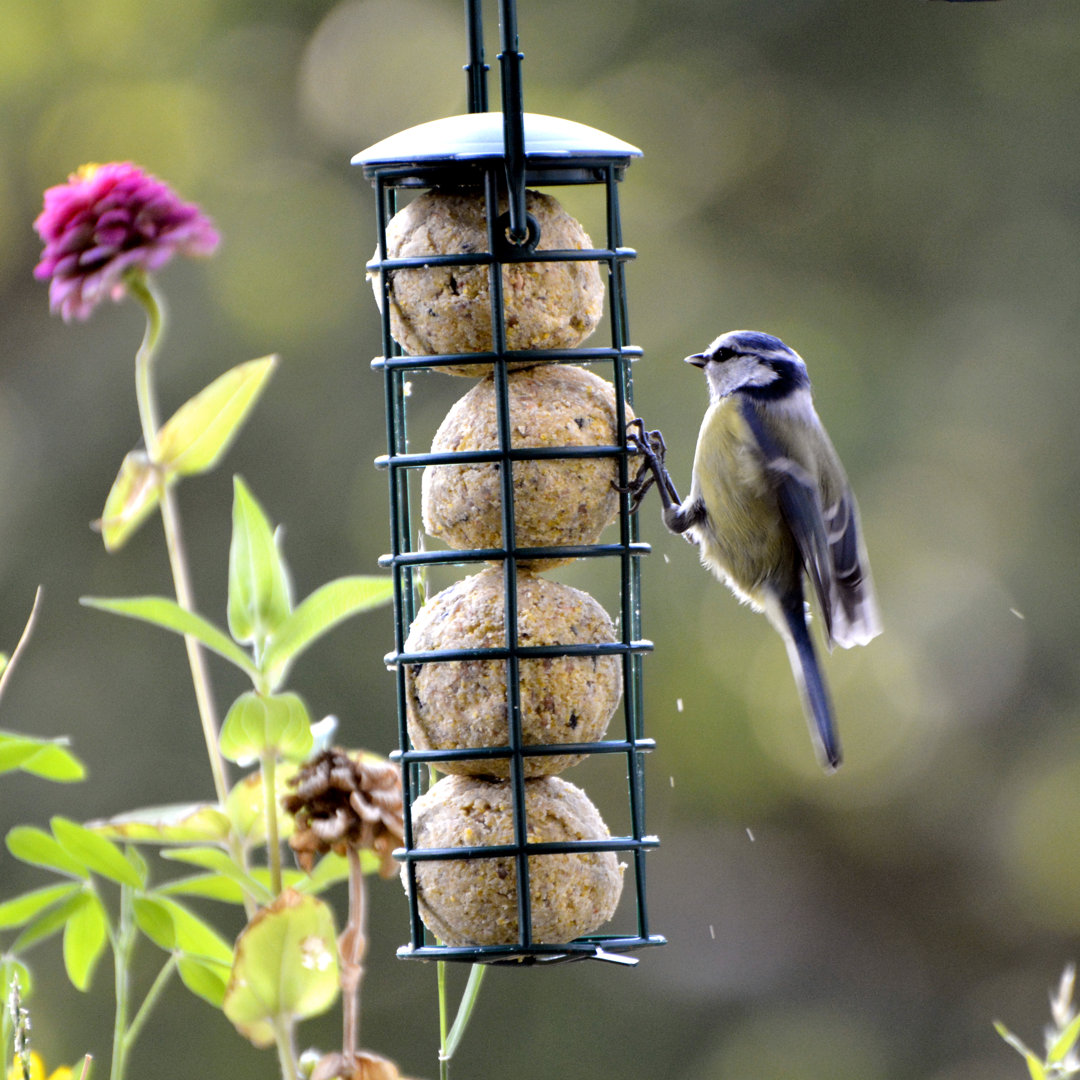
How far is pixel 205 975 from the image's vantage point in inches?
77.5

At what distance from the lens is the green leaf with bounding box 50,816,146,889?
1.84m

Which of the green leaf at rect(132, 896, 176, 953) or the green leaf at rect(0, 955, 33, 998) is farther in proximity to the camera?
the green leaf at rect(132, 896, 176, 953)

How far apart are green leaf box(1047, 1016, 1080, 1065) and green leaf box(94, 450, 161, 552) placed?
1.15 meters

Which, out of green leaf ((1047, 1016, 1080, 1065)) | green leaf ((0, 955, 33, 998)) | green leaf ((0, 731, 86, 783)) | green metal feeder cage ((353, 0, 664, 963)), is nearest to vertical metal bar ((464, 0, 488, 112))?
green metal feeder cage ((353, 0, 664, 963))

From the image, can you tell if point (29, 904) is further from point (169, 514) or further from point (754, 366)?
point (754, 366)

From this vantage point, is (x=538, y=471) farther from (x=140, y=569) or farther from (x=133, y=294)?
(x=140, y=569)

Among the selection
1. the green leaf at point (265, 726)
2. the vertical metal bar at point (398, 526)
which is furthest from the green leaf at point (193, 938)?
the vertical metal bar at point (398, 526)

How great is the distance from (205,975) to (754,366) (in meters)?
1.51

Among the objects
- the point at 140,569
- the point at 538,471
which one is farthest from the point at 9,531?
the point at 538,471

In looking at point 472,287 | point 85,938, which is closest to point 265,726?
point 85,938

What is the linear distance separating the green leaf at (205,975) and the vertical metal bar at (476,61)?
1184 mm

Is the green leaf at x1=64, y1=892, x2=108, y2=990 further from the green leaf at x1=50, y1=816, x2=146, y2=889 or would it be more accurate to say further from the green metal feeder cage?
the green metal feeder cage

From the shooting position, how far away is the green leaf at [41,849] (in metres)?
1.89

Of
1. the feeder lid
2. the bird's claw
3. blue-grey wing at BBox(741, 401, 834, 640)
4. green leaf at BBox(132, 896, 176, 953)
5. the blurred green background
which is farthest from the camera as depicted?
the blurred green background
